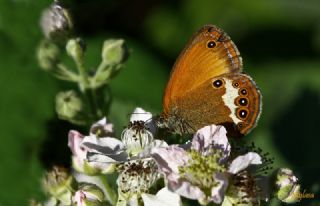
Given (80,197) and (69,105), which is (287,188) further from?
(69,105)

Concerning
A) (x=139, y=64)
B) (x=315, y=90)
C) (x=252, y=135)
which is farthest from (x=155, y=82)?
(x=315, y=90)

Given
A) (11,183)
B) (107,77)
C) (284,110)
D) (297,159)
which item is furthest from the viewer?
(284,110)

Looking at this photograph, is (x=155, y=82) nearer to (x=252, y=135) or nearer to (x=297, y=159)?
(x=252, y=135)

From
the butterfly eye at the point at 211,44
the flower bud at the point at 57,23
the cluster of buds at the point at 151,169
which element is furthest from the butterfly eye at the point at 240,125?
the flower bud at the point at 57,23

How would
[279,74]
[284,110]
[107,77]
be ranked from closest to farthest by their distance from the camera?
[107,77] → [284,110] → [279,74]

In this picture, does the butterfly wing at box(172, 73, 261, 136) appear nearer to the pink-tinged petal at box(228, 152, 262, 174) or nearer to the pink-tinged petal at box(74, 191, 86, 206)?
the pink-tinged petal at box(228, 152, 262, 174)

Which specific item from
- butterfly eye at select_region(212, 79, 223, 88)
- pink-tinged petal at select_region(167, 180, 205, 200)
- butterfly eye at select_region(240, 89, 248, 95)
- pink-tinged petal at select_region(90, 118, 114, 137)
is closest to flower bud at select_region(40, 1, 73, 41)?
pink-tinged petal at select_region(90, 118, 114, 137)

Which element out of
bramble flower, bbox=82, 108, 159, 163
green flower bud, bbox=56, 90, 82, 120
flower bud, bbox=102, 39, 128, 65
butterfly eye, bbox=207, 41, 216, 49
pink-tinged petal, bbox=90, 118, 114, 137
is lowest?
bramble flower, bbox=82, 108, 159, 163
